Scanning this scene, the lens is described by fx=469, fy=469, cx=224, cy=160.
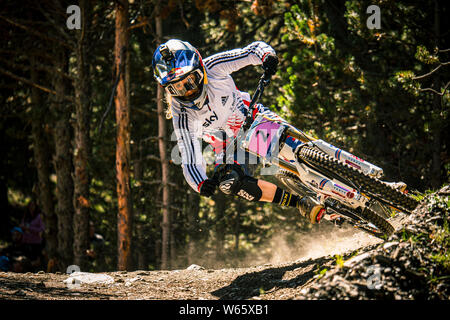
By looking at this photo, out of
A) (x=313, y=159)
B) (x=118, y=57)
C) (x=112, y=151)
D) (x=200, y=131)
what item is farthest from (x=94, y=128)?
(x=313, y=159)

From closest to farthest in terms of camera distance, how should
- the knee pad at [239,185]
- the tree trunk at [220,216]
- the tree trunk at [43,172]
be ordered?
the knee pad at [239,185] → the tree trunk at [43,172] → the tree trunk at [220,216]

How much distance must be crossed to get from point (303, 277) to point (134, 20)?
8.46 metres

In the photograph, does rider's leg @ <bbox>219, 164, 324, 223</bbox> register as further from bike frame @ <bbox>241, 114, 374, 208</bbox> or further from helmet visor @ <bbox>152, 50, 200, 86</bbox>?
helmet visor @ <bbox>152, 50, 200, 86</bbox>

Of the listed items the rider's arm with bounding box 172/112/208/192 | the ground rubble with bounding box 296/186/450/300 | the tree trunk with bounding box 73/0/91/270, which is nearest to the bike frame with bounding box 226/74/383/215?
the rider's arm with bounding box 172/112/208/192

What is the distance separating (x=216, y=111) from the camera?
5980 millimetres

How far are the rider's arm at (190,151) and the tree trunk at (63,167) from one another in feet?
25.7

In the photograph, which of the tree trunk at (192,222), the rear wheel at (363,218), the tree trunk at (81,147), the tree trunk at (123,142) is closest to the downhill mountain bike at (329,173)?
the rear wheel at (363,218)

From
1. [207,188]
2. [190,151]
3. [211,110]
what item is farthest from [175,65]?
[207,188]

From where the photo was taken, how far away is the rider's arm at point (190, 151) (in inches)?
217

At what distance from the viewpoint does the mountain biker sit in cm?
545

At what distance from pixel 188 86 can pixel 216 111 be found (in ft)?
1.98

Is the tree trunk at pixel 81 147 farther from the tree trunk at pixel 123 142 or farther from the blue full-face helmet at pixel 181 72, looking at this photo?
the blue full-face helmet at pixel 181 72

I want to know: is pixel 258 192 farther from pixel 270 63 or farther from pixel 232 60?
pixel 232 60

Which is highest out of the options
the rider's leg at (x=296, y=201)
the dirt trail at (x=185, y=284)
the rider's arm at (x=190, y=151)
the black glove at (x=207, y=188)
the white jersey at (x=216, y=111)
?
the white jersey at (x=216, y=111)
